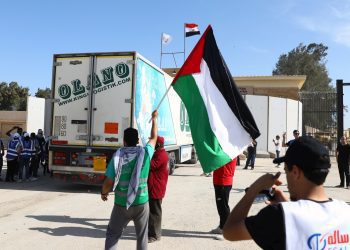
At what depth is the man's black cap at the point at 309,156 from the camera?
194 centimetres

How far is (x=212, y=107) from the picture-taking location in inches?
200

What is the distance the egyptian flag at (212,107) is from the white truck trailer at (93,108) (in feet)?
16.5

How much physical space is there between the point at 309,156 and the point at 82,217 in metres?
6.67

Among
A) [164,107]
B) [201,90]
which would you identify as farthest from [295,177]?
[164,107]

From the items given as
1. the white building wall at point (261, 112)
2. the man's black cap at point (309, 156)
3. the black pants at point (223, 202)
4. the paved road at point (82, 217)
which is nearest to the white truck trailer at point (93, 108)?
the paved road at point (82, 217)

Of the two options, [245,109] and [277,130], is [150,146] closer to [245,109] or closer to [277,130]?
[245,109]

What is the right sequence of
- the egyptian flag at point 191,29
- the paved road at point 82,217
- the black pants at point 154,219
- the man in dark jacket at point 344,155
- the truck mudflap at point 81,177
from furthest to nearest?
the egyptian flag at point 191,29 → the man in dark jacket at point 344,155 → the truck mudflap at point 81,177 → the black pants at point 154,219 → the paved road at point 82,217

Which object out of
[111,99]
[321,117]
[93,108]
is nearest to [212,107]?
[111,99]

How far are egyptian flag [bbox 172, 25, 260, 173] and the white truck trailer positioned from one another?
503cm

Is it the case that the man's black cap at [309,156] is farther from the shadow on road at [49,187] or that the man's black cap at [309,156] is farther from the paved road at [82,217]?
the shadow on road at [49,187]

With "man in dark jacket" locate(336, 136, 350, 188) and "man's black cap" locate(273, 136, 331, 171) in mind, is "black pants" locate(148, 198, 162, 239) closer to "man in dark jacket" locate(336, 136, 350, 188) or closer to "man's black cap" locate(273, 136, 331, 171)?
"man's black cap" locate(273, 136, 331, 171)

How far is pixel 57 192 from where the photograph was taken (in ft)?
35.7

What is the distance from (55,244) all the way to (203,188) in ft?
21.9

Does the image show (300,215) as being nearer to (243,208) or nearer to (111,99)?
(243,208)
